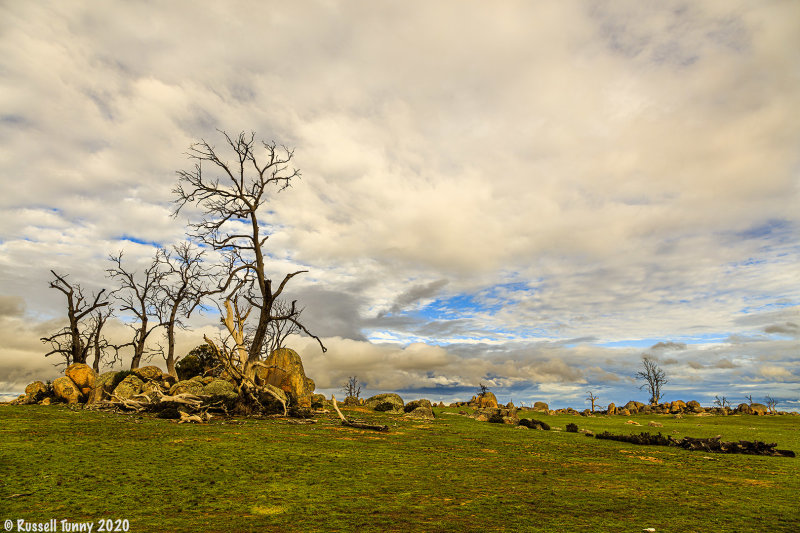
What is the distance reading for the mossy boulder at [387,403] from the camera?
91.5 ft

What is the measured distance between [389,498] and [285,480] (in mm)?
2034

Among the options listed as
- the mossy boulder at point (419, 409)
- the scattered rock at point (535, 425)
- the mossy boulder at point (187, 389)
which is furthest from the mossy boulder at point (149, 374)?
the scattered rock at point (535, 425)

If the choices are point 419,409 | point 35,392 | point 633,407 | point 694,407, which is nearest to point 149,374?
point 35,392

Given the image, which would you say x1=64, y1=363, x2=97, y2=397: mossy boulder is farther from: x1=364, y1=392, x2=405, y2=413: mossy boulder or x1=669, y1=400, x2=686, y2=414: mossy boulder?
x1=669, y1=400, x2=686, y2=414: mossy boulder

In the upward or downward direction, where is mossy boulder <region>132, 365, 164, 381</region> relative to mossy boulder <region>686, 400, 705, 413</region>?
upward

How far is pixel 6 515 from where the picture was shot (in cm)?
482

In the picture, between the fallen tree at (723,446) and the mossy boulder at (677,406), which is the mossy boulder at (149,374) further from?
the mossy boulder at (677,406)

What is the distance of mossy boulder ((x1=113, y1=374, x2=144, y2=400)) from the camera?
24603mm

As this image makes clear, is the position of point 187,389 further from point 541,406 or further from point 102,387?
point 541,406

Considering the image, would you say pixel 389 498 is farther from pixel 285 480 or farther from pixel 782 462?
pixel 782 462

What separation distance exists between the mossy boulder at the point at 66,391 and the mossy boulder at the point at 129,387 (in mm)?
2128

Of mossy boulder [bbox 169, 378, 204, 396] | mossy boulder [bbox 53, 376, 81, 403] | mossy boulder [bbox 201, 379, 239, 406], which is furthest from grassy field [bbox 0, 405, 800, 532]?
mossy boulder [bbox 53, 376, 81, 403]

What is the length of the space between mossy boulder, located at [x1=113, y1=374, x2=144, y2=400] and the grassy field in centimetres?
1384

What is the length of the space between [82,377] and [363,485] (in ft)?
91.2
